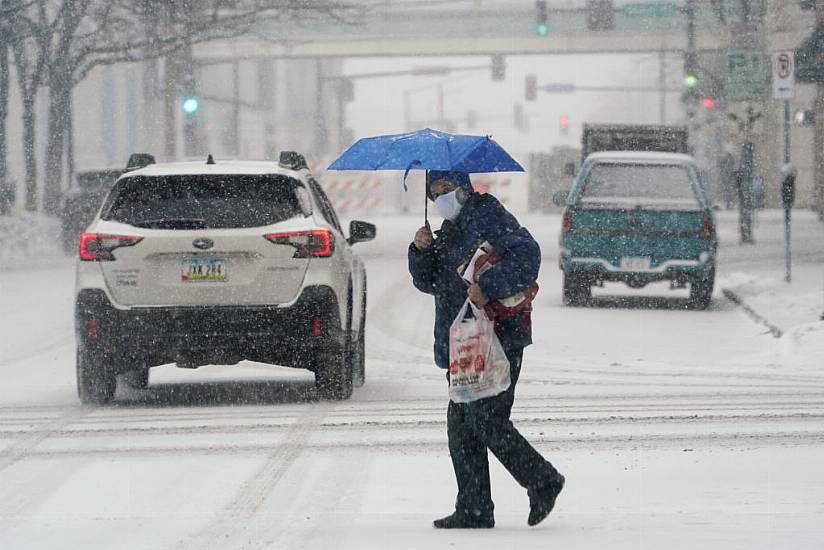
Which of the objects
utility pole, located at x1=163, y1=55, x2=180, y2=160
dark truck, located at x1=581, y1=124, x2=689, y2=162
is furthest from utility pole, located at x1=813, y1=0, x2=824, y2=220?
utility pole, located at x1=163, y1=55, x2=180, y2=160

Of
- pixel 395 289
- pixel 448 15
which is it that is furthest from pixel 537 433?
pixel 448 15

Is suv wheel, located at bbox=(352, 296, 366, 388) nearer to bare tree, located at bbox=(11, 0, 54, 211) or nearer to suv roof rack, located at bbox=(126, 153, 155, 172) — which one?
suv roof rack, located at bbox=(126, 153, 155, 172)

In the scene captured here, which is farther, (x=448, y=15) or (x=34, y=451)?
(x=448, y=15)

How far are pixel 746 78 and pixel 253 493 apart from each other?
81.8 ft

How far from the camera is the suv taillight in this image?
1170cm

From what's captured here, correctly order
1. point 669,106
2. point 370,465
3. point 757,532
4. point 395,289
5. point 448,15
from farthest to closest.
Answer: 1. point 669,106
2. point 448,15
3. point 395,289
4. point 370,465
5. point 757,532

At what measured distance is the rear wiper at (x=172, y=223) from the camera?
11688 mm

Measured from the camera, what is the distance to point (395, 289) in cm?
2445

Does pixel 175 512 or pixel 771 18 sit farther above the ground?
pixel 771 18

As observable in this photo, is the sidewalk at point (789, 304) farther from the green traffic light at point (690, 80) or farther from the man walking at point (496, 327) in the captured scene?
the green traffic light at point (690, 80)

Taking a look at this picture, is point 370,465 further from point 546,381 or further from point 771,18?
point 771,18

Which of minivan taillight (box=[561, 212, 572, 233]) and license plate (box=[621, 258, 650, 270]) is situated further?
minivan taillight (box=[561, 212, 572, 233])

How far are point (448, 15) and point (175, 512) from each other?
245 ft

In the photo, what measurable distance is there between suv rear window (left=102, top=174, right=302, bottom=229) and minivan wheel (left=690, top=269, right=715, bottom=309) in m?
10.7
